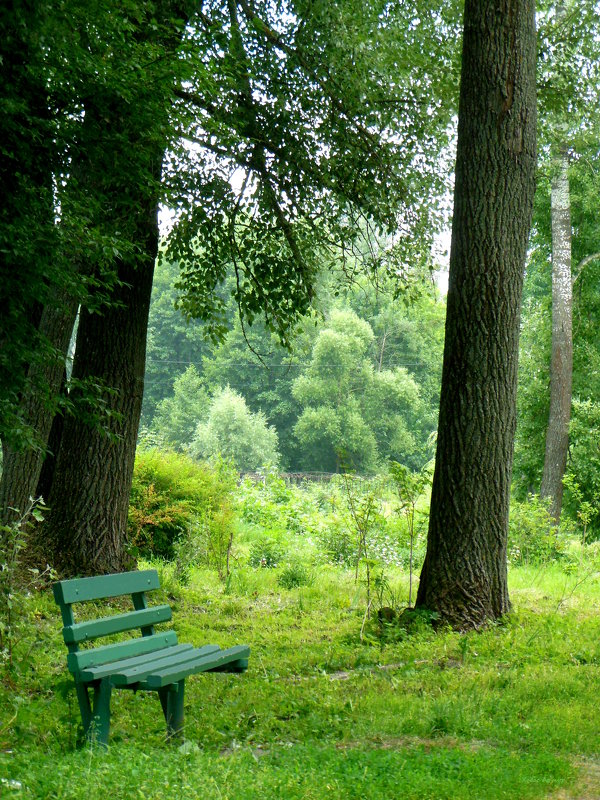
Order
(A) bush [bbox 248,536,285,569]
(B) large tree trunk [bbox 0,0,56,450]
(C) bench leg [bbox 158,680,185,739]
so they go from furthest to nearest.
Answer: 1. (A) bush [bbox 248,536,285,569]
2. (B) large tree trunk [bbox 0,0,56,450]
3. (C) bench leg [bbox 158,680,185,739]

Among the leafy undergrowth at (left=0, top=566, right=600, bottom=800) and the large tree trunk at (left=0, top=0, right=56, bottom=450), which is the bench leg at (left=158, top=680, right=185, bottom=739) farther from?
the large tree trunk at (left=0, top=0, right=56, bottom=450)

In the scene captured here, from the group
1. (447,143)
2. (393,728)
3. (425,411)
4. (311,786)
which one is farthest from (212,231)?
(425,411)

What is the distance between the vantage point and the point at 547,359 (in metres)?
18.8

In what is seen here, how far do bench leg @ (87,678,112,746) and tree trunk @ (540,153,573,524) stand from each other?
13.8 meters

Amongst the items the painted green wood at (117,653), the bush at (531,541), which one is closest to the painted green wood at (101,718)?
the painted green wood at (117,653)

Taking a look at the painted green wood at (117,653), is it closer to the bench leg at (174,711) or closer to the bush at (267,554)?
the bench leg at (174,711)

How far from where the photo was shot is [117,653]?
14.5 ft

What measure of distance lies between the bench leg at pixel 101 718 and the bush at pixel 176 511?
6569 millimetres

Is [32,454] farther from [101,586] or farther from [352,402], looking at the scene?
[352,402]

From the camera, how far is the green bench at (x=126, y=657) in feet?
13.2

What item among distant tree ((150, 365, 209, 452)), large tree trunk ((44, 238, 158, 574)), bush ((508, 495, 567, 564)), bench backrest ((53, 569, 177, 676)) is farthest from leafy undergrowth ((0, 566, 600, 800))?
distant tree ((150, 365, 209, 452))

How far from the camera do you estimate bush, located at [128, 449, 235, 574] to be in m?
11.1

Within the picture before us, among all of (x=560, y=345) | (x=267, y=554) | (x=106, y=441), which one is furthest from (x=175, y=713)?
(x=560, y=345)

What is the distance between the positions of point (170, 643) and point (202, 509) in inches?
269
